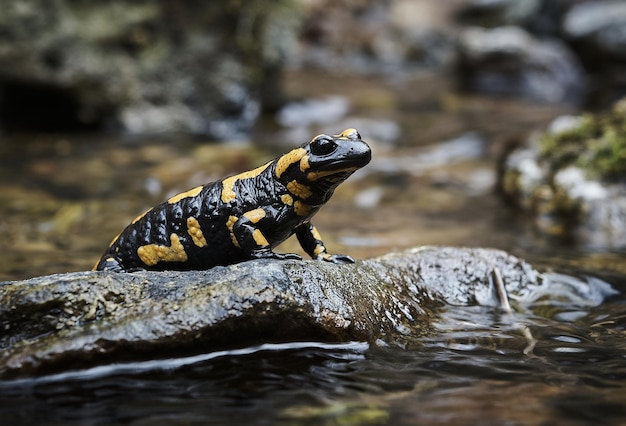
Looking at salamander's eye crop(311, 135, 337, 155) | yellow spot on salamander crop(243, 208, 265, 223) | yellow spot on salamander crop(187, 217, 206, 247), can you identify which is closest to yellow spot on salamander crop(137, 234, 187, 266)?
yellow spot on salamander crop(187, 217, 206, 247)

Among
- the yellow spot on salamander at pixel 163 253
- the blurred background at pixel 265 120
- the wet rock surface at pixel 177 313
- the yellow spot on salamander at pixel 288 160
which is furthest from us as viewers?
the blurred background at pixel 265 120

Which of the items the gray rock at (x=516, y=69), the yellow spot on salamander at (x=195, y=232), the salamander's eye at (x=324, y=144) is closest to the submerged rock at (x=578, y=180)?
the salamander's eye at (x=324, y=144)

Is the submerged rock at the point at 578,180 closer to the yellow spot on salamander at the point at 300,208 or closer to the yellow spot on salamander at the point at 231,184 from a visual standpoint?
the yellow spot on salamander at the point at 300,208

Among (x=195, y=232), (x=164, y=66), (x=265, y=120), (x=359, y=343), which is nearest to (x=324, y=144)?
(x=195, y=232)

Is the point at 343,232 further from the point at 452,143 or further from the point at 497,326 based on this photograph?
the point at 452,143

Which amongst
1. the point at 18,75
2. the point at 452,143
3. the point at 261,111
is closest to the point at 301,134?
the point at 261,111

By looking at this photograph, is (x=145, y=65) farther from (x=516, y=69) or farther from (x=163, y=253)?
(x=516, y=69)

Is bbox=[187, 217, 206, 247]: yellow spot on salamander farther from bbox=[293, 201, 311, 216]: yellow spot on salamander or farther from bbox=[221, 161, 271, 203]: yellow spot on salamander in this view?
bbox=[293, 201, 311, 216]: yellow spot on salamander
